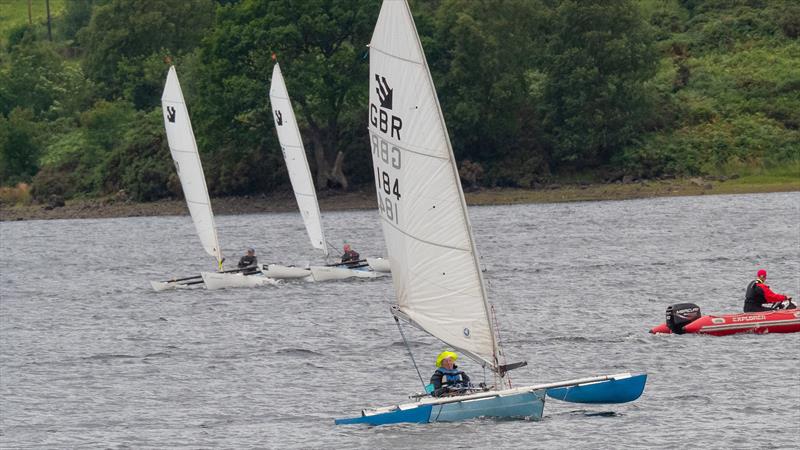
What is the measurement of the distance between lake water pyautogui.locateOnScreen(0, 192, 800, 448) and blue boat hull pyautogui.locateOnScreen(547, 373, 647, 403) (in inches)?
35.6

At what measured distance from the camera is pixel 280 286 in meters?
76.1

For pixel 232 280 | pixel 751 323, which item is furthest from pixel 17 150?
pixel 751 323

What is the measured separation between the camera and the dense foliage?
12862 cm

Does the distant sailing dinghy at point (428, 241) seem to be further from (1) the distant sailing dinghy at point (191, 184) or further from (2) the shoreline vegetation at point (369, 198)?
(2) the shoreline vegetation at point (369, 198)

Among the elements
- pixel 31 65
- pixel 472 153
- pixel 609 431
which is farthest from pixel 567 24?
pixel 609 431

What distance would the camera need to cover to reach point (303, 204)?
79188mm

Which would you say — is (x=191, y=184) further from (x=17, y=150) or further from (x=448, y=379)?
(x=17, y=150)

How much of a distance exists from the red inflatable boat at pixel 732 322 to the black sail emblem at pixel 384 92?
19.5 meters

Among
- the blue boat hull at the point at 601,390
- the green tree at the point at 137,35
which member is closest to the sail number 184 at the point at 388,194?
the blue boat hull at the point at 601,390

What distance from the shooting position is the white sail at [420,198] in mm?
35438

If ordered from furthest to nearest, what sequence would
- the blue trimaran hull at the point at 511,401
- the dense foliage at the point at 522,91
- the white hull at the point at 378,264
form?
1. the dense foliage at the point at 522,91
2. the white hull at the point at 378,264
3. the blue trimaran hull at the point at 511,401

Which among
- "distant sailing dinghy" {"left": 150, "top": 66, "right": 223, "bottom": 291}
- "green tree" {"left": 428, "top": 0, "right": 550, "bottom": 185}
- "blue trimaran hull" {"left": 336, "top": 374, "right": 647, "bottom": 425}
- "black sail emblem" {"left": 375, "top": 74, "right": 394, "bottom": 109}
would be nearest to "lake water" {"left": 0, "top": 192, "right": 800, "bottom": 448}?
"blue trimaran hull" {"left": 336, "top": 374, "right": 647, "bottom": 425}

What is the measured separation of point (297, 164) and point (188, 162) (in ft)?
18.8

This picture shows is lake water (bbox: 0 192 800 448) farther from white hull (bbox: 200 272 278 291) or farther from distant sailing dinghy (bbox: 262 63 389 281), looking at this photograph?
distant sailing dinghy (bbox: 262 63 389 281)
